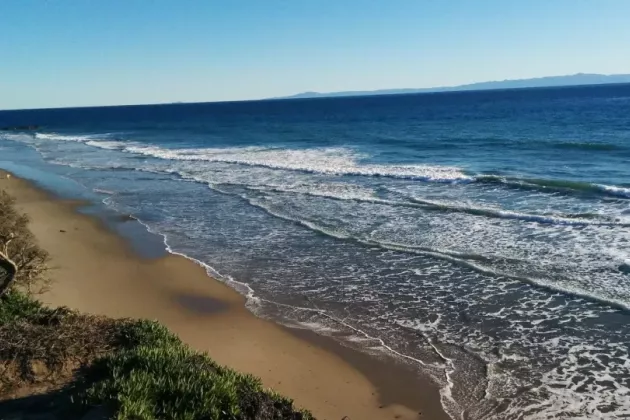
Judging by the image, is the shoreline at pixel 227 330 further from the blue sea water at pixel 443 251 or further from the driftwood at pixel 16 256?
the driftwood at pixel 16 256

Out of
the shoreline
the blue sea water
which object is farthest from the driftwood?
the blue sea water

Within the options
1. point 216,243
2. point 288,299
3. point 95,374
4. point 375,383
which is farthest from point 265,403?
point 216,243

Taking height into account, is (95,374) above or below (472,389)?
above

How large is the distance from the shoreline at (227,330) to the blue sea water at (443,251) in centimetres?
45

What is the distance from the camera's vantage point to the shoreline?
26.9 ft

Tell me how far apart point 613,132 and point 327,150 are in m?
21.5

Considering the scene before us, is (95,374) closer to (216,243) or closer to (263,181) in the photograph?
(216,243)

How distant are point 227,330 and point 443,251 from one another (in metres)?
6.53

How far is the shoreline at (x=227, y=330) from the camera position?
8.20 m

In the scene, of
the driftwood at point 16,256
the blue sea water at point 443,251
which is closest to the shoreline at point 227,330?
the blue sea water at point 443,251

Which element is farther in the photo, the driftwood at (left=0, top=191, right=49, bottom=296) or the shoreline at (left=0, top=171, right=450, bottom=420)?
the driftwood at (left=0, top=191, right=49, bottom=296)

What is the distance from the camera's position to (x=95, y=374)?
693cm

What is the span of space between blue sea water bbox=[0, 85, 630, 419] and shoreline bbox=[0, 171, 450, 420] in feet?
1.47

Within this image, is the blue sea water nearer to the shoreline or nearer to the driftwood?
the shoreline
